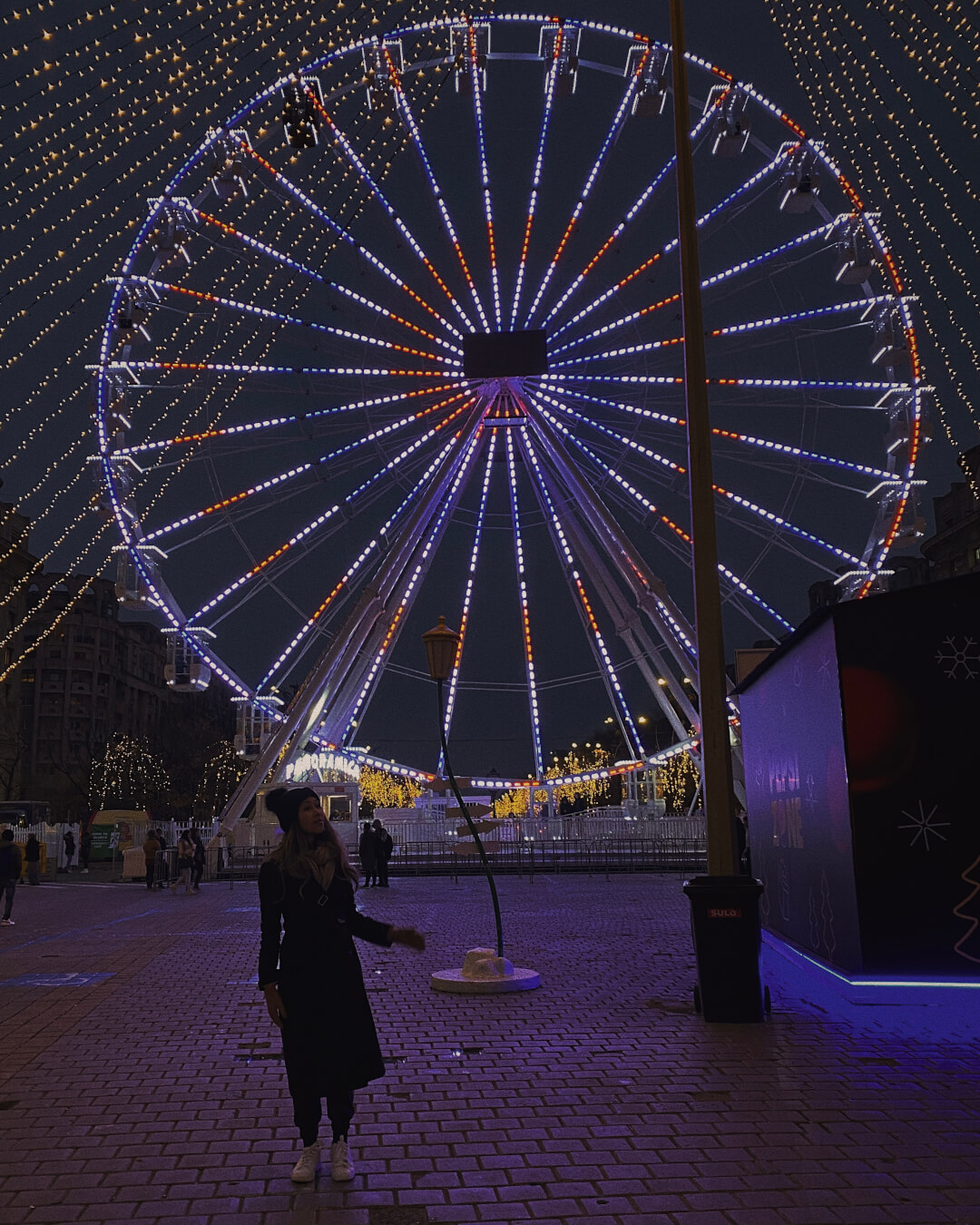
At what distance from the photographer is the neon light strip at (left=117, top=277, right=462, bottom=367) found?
75.0 feet

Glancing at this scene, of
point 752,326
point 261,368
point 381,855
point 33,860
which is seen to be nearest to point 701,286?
point 752,326

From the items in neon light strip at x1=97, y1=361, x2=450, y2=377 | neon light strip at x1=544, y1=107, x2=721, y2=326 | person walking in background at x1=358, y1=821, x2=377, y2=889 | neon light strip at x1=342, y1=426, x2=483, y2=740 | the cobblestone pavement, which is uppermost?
neon light strip at x1=544, y1=107, x2=721, y2=326

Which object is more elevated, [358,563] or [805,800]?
[358,563]

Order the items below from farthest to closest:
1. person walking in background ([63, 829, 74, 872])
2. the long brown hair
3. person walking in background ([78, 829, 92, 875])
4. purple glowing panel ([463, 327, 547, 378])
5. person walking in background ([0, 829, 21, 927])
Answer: person walking in background ([78, 829, 92, 875]) → person walking in background ([63, 829, 74, 872]) → purple glowing panel ([463, 327, 547, 378]) → person walking in background ([0, 829, 21, 927]) → the long brown hair

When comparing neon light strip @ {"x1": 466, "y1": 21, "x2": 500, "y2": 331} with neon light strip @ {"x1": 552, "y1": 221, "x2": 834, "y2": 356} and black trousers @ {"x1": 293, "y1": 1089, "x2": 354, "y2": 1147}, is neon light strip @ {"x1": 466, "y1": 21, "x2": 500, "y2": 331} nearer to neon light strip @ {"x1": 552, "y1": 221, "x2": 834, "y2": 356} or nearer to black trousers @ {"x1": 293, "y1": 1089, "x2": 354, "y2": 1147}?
neon light strip @ {"x1": 552, "y1": 221, "x2": 834, "y2": 356}

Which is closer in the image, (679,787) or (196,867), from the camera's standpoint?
(196,867)

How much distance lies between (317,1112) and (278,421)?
2015 centimetres

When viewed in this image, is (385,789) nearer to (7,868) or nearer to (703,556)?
(7,868)

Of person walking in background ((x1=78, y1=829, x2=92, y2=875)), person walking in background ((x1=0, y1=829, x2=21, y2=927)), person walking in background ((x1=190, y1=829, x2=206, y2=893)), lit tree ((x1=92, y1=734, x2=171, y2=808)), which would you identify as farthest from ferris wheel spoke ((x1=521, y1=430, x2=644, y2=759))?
lit tree ((x1=92, y1=734, x2=171, y2=808))

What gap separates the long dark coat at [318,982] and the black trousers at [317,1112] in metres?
0.04

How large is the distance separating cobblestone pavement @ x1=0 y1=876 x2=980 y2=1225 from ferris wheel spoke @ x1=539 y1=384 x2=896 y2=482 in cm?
1466

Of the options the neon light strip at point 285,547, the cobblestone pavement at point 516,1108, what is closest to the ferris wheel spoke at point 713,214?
the neon light strip at point 285,547

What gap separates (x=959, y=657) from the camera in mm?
7176

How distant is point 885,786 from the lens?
7.18 meters
